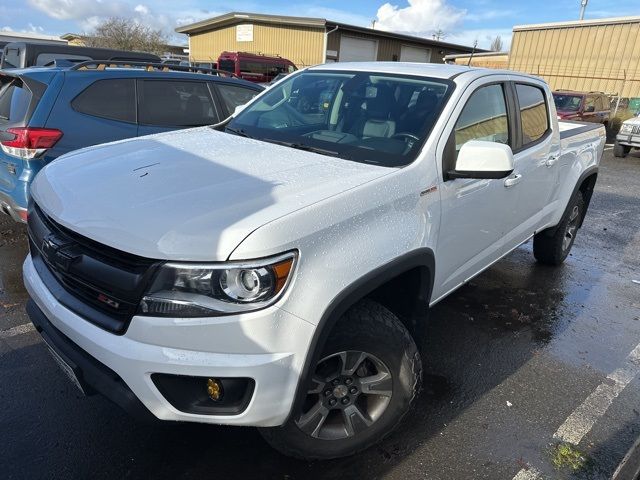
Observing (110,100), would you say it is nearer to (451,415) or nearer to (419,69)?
(419,69)

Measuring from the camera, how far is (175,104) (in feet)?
16.8

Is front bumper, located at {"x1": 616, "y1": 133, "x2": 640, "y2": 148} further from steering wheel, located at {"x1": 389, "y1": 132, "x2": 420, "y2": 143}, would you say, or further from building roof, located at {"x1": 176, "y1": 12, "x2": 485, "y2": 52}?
building roof, located at {"x1": 176, "y1": 12, "x2": 485, "y2": 52}

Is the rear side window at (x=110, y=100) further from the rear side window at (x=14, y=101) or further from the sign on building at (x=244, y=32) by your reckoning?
the sign on building at (x=244, y=32)

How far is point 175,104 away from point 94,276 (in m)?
3.69

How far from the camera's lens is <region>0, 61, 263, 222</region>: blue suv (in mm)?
4047

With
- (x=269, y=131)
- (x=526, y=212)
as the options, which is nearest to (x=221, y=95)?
(x=269, y=131)

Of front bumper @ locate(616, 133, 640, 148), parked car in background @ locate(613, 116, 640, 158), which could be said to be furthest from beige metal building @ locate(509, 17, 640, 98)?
front bumper @ locate(616, 133, 640, 148)

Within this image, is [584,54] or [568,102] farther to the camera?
[584,54]

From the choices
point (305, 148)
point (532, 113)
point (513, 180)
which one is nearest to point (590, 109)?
point (532, 113)

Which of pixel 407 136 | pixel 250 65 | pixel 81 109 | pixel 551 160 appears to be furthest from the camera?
pixel 250 65

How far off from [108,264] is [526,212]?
3.06 metres

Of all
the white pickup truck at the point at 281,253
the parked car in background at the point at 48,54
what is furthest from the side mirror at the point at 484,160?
the parked car in background at the point at 48,54

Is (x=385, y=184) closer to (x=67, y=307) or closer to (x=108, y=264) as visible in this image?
(x=108, y=264)

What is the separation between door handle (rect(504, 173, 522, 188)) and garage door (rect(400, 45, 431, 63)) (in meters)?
34.0
